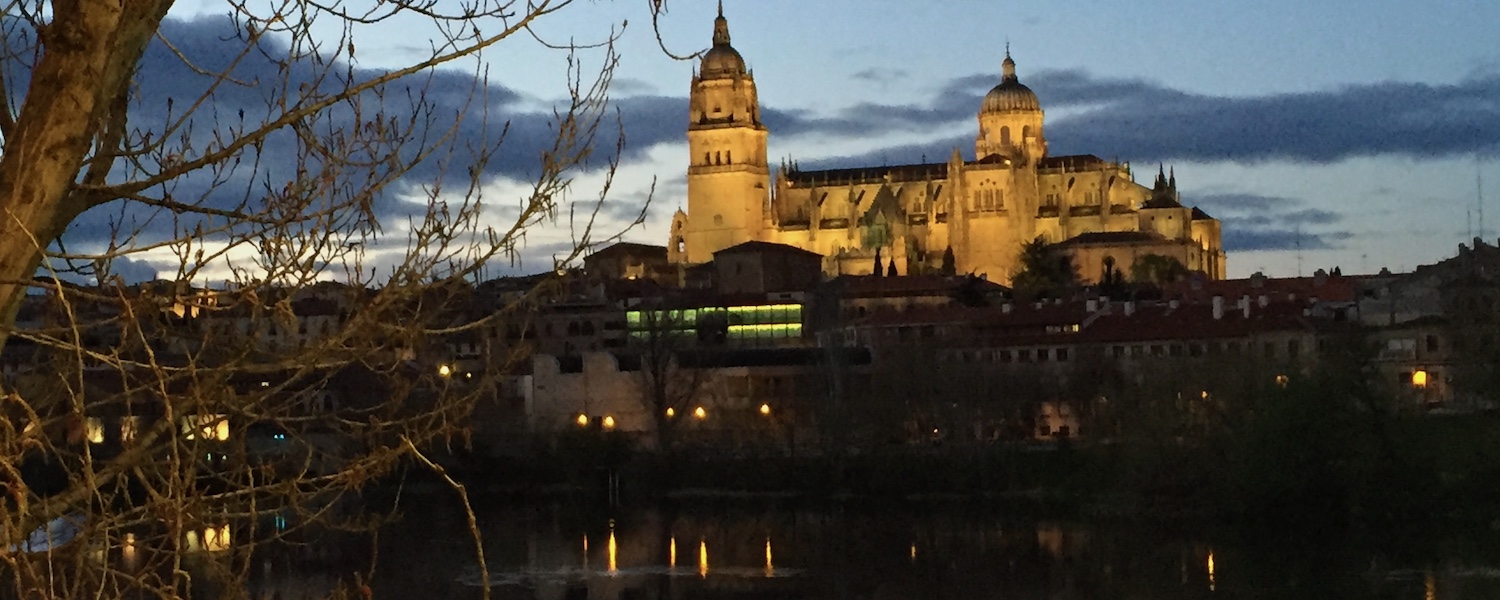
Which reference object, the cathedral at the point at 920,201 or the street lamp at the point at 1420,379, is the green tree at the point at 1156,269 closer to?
the cathedral at the point at 920,201

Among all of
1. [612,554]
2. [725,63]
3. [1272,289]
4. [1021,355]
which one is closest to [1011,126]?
[725,63]

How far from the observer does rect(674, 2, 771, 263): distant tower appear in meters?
102

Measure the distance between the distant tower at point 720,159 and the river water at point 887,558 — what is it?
206ft

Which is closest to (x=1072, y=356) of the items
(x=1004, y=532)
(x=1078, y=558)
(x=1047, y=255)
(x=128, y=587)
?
(x=1004, y=532)

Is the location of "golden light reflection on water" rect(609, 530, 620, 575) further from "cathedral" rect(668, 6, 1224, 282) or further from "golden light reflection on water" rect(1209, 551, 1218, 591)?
"cathedral" rect(668, 6, 1224, 282)

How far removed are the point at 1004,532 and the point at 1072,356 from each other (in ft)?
52.8

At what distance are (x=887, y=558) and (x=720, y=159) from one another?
70.5m

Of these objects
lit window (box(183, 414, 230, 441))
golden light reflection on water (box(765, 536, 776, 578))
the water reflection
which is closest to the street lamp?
the water reflection

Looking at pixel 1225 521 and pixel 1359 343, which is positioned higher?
pixel 1359 343

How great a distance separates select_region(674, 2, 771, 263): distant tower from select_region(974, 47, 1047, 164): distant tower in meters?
12.6

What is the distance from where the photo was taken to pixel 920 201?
343 ft

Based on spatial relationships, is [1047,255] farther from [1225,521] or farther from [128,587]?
[128,587]

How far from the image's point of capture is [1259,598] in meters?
27.5

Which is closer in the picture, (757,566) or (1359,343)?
(757,566)
